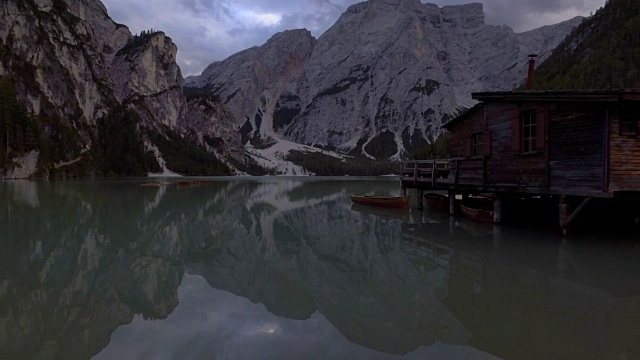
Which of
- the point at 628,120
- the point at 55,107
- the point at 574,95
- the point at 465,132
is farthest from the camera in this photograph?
the point at 55,107

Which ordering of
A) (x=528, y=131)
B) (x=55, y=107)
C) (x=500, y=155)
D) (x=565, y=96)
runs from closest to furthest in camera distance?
(x=565, y=96) < (x=528, y=131) < (x=500, y=155) < (x=55, y=107)

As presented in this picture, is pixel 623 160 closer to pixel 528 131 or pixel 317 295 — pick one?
pixel 528 131

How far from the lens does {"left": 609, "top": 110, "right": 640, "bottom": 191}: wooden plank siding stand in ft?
58.3

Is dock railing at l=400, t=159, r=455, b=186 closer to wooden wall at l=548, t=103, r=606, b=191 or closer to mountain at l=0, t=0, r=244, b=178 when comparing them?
wooden wall at l=548, t=103, r=606, b=191

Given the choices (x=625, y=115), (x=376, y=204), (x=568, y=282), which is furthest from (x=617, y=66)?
(x=568, y=282)

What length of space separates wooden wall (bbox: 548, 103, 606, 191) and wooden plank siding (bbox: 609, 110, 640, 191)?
35 centimetres

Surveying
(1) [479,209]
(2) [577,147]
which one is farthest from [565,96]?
(1) [479,209]

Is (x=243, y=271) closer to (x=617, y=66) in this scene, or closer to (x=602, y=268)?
(x=602, y=268)

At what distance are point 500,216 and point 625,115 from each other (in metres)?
8.78

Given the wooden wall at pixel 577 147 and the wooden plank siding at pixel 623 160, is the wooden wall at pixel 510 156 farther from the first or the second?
the wooden plank siding at pixel 623 160

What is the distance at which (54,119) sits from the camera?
13850cm

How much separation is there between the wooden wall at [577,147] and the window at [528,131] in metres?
1.31

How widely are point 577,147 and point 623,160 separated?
6.15 ft

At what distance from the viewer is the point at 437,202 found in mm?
35750
